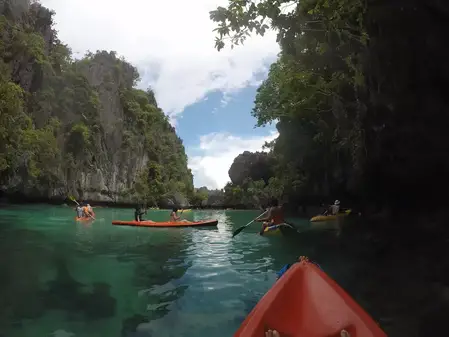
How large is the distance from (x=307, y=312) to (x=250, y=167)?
48.8 m

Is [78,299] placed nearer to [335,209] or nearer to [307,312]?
[307,312]

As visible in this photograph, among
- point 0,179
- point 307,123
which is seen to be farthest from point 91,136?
point 307,123

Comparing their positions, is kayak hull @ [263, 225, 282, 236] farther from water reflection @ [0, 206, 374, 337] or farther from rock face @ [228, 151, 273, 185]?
rock face @ [228, 151, 273, 185]

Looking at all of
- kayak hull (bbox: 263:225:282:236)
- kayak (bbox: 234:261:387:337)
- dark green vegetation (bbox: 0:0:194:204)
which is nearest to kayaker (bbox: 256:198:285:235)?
kayak hull (bbox: 263:225:282:236)

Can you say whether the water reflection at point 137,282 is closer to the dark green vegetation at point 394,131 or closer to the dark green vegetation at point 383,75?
the dark green vegetation at point 394,131

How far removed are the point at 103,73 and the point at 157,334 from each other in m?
44.9

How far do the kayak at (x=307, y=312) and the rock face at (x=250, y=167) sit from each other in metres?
45.1

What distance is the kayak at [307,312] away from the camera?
2881mm

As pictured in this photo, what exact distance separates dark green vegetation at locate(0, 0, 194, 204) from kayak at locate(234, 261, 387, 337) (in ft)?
60.7

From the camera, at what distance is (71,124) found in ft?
119

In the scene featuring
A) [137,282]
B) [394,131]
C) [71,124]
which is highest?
[71,124]

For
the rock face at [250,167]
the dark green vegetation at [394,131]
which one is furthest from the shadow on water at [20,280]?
the rock face at [250,167]

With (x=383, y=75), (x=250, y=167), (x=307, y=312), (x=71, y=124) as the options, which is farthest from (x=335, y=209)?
(x=250, y=167)

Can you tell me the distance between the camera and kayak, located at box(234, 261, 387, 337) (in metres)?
2.88
